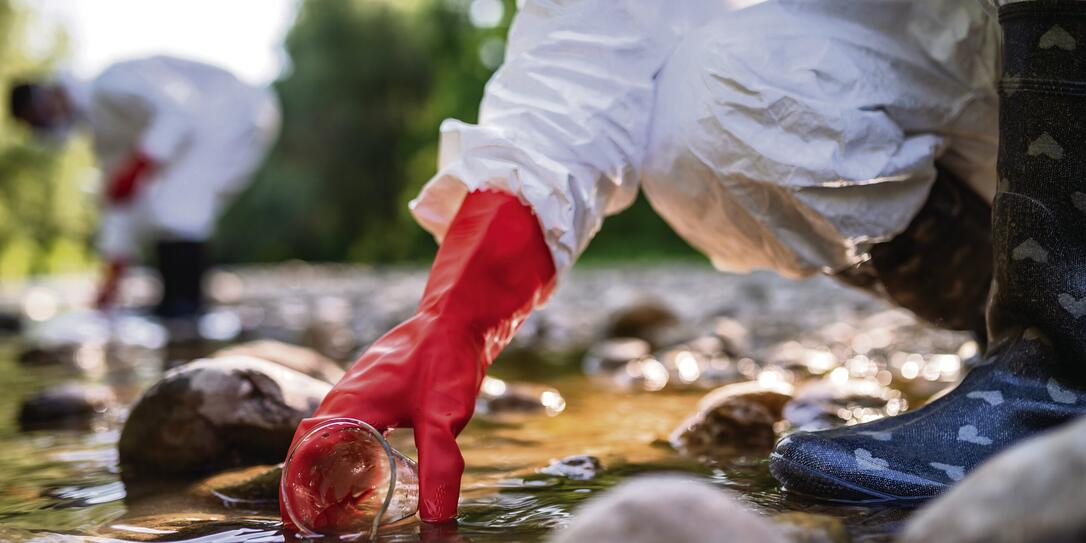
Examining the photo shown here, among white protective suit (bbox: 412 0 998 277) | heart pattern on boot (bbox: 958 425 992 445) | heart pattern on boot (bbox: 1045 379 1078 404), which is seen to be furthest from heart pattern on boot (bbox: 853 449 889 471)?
white protective suit (bbox: 412 0 998 277)

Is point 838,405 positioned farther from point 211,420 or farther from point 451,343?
point 211,420

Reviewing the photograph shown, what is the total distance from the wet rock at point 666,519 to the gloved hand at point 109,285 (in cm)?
614

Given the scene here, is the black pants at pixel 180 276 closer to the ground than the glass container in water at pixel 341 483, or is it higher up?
closer to the ground

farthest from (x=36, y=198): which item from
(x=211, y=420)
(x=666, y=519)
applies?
(x=666, y=519)

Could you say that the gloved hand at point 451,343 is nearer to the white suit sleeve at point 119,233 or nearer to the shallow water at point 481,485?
the shallow water at point 481,485

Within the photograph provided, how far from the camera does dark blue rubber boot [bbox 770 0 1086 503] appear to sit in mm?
1397

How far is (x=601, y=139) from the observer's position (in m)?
1.55

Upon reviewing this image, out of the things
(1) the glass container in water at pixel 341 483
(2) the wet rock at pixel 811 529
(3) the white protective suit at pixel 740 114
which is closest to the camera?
(2) the wet rock at pixel 811 529

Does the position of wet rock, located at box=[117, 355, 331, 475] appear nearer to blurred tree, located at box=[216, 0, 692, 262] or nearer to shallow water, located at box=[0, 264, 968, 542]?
shallow water, located at box=[0, 264, 968, 542]

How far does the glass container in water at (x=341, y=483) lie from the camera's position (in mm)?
1274

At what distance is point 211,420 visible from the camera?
6.19ft

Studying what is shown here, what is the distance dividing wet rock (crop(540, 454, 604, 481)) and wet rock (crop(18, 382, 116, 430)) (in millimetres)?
1281

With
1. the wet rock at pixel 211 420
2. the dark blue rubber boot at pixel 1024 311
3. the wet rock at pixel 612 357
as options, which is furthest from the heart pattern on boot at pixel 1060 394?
the wet rock at pixel 612 357

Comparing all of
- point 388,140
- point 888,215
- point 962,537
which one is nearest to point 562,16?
point 888,215
